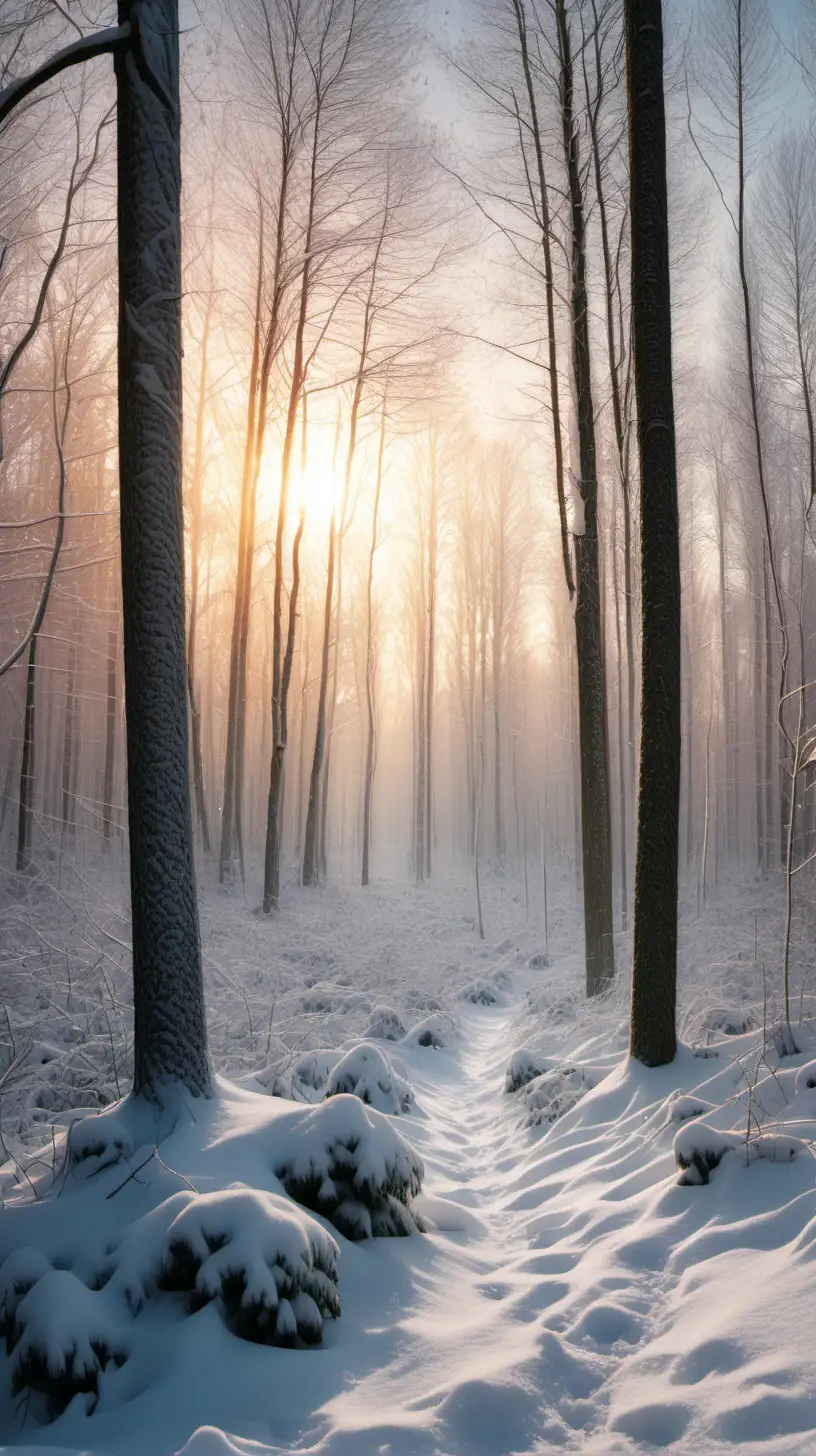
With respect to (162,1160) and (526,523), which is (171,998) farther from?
(526,523)

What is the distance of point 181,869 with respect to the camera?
11.7ft

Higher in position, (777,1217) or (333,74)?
(333,74)

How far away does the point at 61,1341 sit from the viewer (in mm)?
2219

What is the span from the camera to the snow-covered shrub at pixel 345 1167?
10.2 feet

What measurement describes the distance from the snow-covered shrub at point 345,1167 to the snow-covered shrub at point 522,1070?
9.09 feet

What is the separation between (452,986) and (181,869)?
24.9 ft

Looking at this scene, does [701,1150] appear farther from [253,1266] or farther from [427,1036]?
[427,1036]

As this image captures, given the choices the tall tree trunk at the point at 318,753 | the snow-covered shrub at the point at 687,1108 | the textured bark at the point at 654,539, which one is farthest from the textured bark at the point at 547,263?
the tall tree trunk at the point at 318,753

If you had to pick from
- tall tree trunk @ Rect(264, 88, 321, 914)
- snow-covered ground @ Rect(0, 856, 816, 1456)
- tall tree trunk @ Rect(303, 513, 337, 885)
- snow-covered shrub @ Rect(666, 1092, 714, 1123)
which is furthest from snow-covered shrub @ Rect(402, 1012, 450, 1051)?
tall tree trunk @ Rect(303, 513, 337, 885)

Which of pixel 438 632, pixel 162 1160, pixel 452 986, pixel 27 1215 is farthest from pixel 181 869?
pixel 438 632

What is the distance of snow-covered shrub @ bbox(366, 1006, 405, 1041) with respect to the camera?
23.6 feet

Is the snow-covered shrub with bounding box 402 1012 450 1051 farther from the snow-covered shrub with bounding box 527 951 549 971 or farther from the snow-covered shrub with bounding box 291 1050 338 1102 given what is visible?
the snow-covered shrub with bounding box 527 951 549 971

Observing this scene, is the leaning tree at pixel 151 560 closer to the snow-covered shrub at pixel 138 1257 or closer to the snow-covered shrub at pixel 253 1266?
the snow-covered shrub at pixel 138 1257

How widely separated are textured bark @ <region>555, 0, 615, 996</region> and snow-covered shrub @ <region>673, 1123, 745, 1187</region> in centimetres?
431
